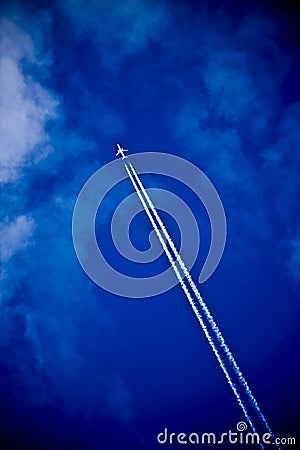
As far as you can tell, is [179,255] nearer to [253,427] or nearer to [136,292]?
[136,292]

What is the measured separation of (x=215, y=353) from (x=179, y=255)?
14.0 meters

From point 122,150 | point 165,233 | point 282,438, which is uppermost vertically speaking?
point 122,150

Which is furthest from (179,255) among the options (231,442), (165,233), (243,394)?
(231,442)

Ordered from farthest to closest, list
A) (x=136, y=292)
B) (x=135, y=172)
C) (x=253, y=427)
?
(x=136, y=292) < (x=135, y=172) < (x=253, y=427)

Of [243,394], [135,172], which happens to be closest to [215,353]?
[243,394]

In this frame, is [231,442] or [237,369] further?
[231,442]

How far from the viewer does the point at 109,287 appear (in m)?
48.3

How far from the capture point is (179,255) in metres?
43.8

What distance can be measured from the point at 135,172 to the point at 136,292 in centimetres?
1848

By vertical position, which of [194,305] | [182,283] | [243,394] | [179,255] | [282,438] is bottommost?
[282,438]

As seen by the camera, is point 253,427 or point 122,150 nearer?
point 253,427

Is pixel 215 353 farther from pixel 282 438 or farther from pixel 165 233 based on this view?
pixel 282 438

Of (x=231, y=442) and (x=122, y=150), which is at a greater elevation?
(x=122, y=150)

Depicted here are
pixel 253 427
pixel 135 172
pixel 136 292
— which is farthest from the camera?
pixel 136 292
